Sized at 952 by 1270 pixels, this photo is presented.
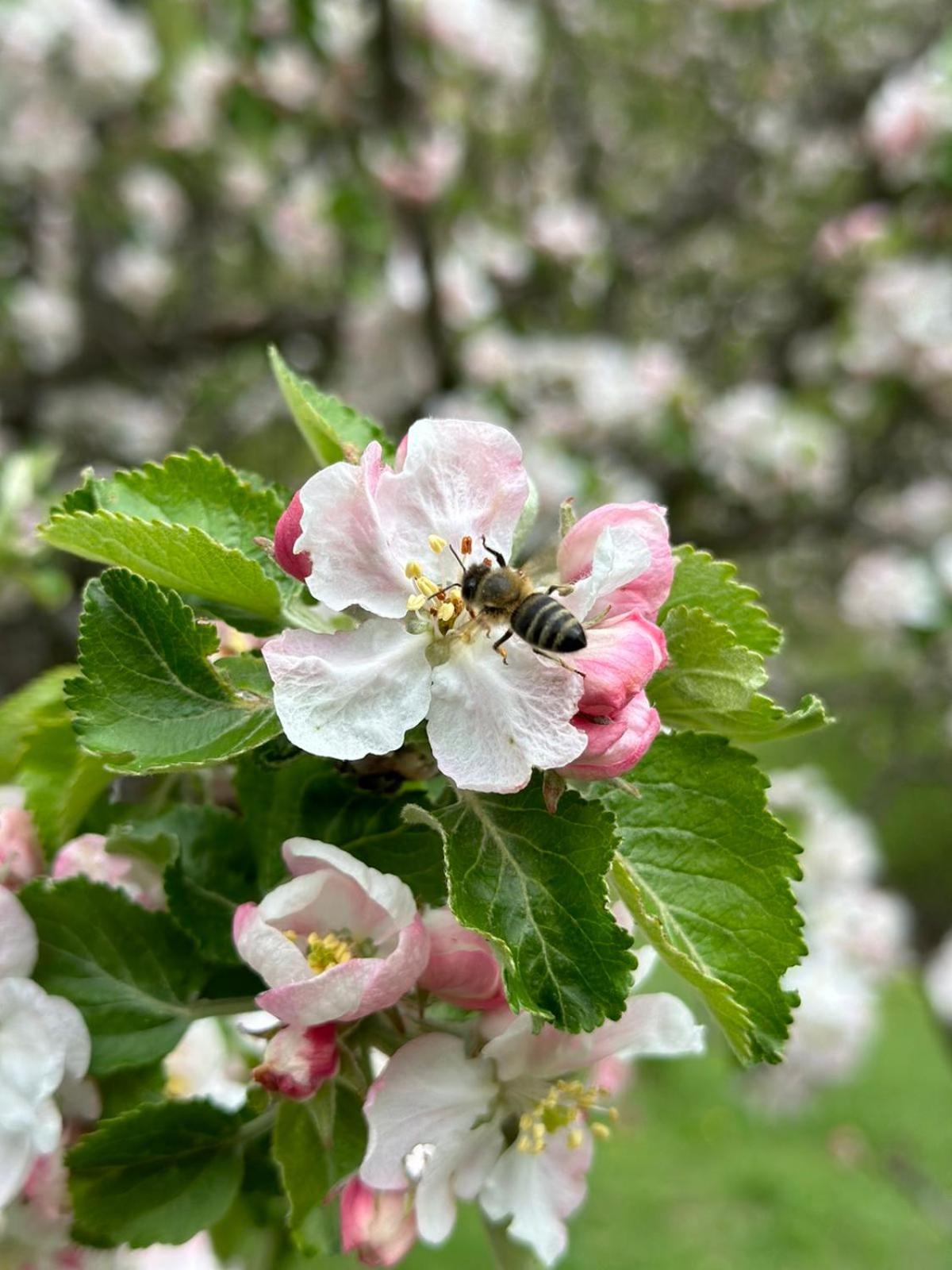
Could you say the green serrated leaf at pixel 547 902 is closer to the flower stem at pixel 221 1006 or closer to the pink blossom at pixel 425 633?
the pink blossom at pixel 425 633

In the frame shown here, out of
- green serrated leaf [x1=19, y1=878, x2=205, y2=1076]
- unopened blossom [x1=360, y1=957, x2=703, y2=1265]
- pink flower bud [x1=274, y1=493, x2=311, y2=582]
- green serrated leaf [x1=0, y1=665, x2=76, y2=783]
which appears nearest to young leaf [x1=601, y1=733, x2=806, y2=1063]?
unopened blossom [x1=360, y1=957, x2=703, y2=1265]

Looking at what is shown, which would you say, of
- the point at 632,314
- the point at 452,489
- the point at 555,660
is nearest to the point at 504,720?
the point at 555,660

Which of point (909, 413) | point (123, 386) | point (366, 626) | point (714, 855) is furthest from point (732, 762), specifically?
point (123, 386)

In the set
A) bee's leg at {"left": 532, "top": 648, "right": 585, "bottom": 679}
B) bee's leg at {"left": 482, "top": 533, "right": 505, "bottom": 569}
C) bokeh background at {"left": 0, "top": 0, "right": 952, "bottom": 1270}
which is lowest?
bokeh background at {"left": 0, "top": 0, "right": 952, "bottom": 1270}

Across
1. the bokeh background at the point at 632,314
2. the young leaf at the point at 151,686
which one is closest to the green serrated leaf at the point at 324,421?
the young leaf at the point at 151,686

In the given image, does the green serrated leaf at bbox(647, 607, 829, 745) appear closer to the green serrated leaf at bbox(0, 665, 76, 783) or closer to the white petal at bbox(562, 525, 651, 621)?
the white petal at bbox(562, 525, 651, 621)

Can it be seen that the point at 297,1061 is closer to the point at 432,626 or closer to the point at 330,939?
the point at 330,939

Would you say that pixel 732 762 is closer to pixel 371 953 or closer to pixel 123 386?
pixel 371 953
